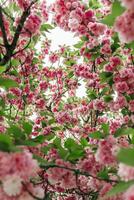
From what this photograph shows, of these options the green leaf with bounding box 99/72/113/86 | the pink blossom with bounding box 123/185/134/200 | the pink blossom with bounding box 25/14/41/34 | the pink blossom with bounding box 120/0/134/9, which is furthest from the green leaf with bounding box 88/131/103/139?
the pink blossom with bounding box 25/14/41/34

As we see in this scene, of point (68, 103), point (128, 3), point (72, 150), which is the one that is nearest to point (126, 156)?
point (128, 3)

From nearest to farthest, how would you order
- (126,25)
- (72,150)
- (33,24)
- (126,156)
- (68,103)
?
(126,156)
(126,25)
(72,150)
(33,24)
(68,103)

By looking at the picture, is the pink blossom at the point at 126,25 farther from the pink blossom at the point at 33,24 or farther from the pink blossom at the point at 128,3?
the pink blossom at the point at 33,24

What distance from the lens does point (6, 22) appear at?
6355mm

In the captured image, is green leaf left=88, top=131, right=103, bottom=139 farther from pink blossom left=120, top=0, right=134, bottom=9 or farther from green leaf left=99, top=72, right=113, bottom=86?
green leaf left=99, top=72, right=113, bottom=86

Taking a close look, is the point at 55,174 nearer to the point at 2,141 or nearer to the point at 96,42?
the point at 2,141

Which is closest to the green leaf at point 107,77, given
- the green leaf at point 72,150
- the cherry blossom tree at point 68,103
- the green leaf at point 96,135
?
the cherry blossom tree at point 68,103

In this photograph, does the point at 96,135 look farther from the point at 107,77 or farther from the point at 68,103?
the point at 68,103

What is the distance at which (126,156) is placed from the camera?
2.08 metres

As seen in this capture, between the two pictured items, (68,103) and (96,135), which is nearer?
(96,135)

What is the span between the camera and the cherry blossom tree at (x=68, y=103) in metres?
2.96

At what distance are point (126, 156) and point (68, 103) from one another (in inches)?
366

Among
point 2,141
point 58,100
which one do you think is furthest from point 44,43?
point 2,141

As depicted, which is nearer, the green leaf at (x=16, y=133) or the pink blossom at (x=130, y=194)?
the pink blossom at (x=130, y=194)
